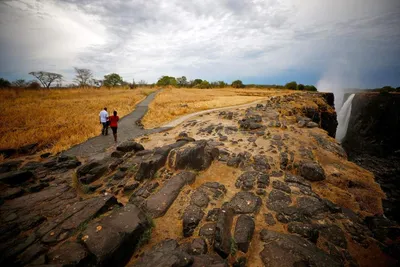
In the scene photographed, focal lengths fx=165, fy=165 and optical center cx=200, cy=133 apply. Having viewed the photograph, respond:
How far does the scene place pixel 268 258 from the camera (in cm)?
376

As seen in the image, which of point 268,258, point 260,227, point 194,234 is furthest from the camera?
point 260,227

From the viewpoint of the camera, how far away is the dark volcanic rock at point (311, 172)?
719 centimetres

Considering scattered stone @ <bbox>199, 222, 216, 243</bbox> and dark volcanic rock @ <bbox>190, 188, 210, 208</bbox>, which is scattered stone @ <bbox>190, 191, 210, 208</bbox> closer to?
dark volcanic rock @ <bbox>190, 188, 210, 208</bbox>

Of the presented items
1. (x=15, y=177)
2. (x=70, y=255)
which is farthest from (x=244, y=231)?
(x=15, y=177)

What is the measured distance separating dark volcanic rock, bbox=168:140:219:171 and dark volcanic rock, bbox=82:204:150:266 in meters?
2.96

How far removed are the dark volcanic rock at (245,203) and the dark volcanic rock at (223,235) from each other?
624 mm

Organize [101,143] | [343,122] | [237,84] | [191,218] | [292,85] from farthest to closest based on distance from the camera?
1. [237,84]
2. [292,85]
3. [343,122]
4. [101,143]
5. [191,218]

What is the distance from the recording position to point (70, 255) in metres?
3.13

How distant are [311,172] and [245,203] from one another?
12.6ft

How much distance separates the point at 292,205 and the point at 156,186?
4878 millimetres

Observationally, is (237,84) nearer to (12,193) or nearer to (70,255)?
(12,193)

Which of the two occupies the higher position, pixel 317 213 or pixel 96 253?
pixel 96 253

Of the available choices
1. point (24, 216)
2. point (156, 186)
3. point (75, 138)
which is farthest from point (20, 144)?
point (156, 186)

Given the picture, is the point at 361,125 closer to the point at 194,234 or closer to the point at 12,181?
the point at 194,234
